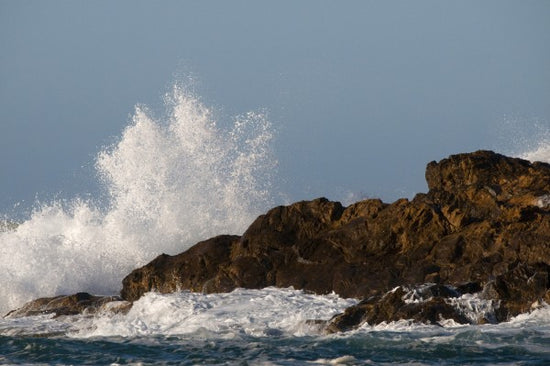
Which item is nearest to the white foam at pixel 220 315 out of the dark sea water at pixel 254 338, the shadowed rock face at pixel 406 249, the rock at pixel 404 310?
the dark sea water at pixel 254 338

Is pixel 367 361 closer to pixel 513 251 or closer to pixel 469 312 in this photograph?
pixel 469 312

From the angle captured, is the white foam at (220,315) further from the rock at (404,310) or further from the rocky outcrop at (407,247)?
the rocky outcrop at (407,247)

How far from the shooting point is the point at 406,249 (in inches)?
801

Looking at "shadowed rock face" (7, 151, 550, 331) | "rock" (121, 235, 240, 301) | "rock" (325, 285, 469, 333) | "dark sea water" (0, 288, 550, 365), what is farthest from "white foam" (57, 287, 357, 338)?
"rock" (121, 235, 240, 301)

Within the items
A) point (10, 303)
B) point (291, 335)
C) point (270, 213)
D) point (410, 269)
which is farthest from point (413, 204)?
point (10, 303)

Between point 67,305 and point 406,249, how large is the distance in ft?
23.2

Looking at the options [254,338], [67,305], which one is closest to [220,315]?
[254,338]

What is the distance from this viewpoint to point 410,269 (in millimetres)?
19781

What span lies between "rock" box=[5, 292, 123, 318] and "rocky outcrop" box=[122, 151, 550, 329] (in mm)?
751

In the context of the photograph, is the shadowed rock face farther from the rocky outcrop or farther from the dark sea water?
the dark sea water

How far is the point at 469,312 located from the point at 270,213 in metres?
6.19

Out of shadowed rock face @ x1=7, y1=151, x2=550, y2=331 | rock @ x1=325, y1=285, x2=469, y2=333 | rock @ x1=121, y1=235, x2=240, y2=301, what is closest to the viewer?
rock @ x1=325, y1=285, x2=469, y2=333

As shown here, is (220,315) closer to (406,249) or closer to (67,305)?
(406,249)

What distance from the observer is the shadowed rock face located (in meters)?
17.4
